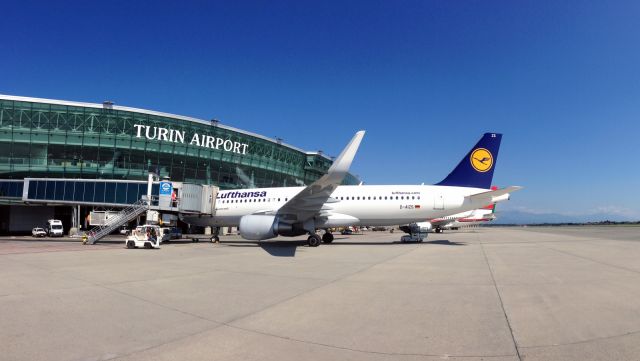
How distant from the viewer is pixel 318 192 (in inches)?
774

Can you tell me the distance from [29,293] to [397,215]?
1877cm

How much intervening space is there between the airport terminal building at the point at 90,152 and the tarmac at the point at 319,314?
90.7 feet

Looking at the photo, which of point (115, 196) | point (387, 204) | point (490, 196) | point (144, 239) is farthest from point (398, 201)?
point (115, 196)

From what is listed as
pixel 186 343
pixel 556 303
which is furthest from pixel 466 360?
pixel 556 303

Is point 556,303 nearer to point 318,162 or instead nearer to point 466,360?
point 466,360

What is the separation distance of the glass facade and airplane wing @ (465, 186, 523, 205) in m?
33.8

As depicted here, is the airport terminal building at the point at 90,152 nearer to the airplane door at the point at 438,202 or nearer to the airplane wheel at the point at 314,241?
the airplane wheel at the point at 314,241

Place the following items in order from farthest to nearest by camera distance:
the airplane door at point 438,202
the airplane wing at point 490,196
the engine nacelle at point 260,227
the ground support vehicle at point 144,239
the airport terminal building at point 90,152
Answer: the airport terminal building at point 90,152 < the airplane door at point 438,202 < the ground support vehicle at point 144,239 < the airplane wing at point 490,196 < the engine nacelle at point 260,227

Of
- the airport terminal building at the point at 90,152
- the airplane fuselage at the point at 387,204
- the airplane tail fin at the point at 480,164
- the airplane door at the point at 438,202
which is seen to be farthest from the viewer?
the airport terminal building at the point at 90,152

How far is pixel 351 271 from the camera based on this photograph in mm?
11266

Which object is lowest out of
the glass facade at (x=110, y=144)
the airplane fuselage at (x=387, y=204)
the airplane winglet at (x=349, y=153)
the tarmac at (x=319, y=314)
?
the tarmac at (x=319, y=314)

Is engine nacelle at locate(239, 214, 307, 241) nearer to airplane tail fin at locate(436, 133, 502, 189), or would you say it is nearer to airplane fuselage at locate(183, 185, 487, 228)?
airplane fuselage at locate(183, 185, 487, 228)

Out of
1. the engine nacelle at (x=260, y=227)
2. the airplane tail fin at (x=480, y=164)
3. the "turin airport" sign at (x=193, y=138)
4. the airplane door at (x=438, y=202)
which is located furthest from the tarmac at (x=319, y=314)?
the "turin airport" sign at (x=193, y=138)

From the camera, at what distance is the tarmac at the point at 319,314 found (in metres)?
4.44
